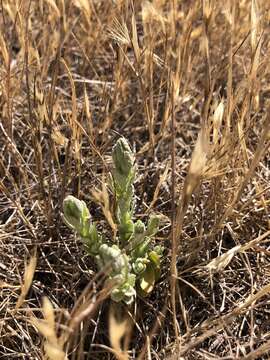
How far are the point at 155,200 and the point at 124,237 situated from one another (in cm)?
14

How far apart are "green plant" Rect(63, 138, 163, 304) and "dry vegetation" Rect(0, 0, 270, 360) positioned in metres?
0.05

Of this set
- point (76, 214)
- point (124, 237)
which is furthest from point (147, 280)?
point (76, 214)

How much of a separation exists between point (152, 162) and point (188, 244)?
1.05ft

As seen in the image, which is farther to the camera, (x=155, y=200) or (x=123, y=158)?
(x=155, y=200)

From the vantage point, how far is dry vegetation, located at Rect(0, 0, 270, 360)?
113 cm

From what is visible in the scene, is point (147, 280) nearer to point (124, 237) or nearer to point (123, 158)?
point (124, 237)

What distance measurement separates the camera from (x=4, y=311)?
47.4 inches

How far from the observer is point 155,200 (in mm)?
1284

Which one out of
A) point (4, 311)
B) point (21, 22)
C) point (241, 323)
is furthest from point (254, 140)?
point (4, 311)

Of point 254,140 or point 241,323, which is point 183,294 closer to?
point 241,323

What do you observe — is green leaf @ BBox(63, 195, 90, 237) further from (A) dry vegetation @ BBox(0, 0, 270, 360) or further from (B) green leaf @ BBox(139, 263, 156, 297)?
(B) green leaf @ BBox(139, 263, 156, 297)

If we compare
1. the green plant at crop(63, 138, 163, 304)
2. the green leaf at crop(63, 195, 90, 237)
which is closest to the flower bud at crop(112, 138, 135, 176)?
the green plant at crop(63, 138, 163, 304)

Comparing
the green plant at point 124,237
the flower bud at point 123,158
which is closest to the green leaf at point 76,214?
the green plant at point 124,237

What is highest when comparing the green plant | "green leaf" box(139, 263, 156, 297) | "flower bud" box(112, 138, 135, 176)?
"flower bud" box(112, 138, 135, 176)
